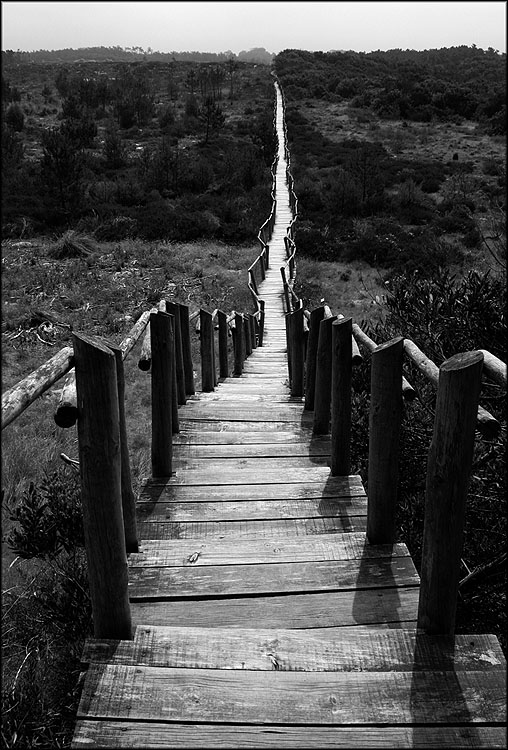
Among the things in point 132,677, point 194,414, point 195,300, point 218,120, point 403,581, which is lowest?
point 195,300

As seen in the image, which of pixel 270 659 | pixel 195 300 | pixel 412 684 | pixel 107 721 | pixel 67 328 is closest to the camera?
pixel 107 721

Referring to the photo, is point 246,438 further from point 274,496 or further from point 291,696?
point 291,696

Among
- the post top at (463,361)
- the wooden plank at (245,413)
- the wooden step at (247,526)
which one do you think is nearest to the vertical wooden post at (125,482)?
the wooden step at (247,526)

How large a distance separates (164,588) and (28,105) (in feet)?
148

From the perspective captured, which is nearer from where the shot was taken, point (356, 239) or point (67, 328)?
point (67, 328)

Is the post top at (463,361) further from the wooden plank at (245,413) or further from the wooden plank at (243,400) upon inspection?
the wooden plank at (243,400)

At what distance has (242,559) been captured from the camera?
8.94 ft

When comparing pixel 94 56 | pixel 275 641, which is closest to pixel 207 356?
pixel 275 641

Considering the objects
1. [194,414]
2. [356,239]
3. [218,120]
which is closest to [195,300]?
[356,239]

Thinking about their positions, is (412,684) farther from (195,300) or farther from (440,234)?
(440,234)

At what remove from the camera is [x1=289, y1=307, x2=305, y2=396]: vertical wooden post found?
6322 mm

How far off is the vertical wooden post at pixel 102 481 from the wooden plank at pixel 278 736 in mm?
441

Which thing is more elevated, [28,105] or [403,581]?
[28,105]

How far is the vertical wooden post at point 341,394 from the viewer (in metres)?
3.54
